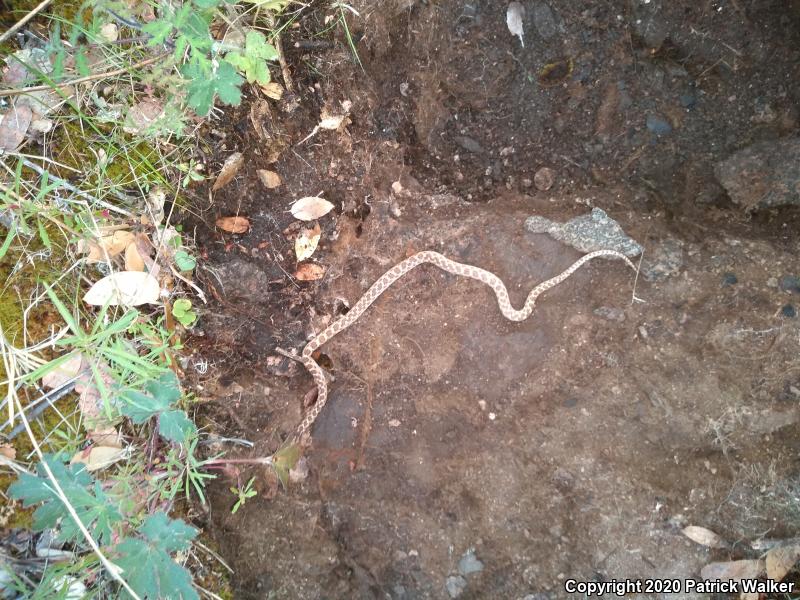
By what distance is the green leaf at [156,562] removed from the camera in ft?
8.02

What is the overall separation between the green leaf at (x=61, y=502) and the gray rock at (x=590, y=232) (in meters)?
3.13

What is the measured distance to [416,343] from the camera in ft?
11.8

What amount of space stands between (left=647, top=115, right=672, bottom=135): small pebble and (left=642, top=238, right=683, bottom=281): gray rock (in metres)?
0.78

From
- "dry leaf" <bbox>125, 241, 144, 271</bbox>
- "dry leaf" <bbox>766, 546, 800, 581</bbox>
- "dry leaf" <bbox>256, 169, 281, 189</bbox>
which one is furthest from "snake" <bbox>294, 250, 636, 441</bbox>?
"dry leaf" <bbox>766, 546, 800, 581</bbox>

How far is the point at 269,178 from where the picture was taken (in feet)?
11.8

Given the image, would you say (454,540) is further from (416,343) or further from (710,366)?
(710,366)

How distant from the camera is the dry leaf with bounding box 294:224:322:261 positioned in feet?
11.9

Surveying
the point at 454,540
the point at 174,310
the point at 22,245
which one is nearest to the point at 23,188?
the point at 22,245

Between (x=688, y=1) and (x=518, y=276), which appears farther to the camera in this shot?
(x=518, y=276)

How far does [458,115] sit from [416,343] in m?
1.70

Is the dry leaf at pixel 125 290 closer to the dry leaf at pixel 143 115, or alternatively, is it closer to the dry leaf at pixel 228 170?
the dry leaf at pixel 228 170

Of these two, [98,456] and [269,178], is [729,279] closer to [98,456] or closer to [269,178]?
[269,178]

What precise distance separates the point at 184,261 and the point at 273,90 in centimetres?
133

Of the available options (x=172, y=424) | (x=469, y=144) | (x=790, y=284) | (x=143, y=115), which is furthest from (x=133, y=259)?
(x=790, y=284)
